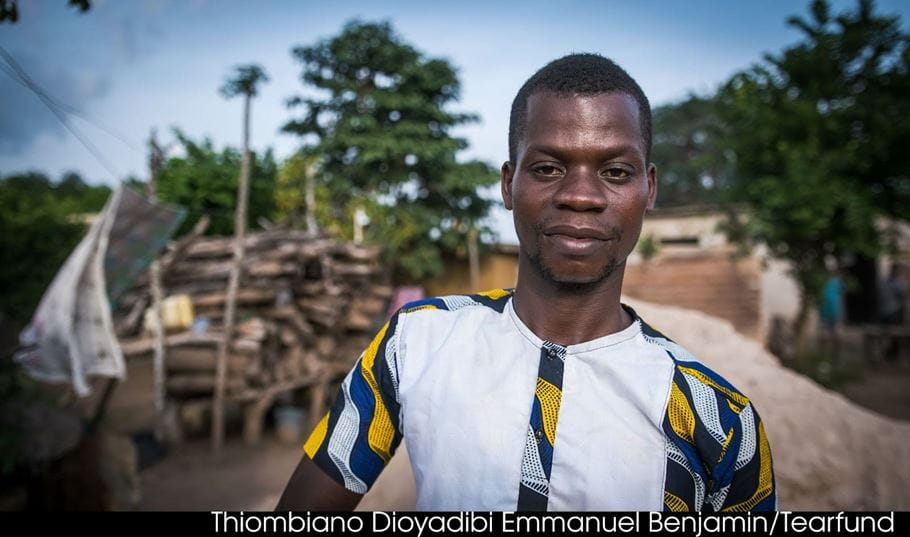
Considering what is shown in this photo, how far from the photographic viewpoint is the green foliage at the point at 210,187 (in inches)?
474

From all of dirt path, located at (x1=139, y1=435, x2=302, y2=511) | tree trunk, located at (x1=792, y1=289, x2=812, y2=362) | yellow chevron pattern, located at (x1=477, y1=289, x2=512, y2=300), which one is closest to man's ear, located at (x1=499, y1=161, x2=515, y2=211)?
yellow chevron pattern, located at (x1=477, y1=289, x2=512, y2=300)

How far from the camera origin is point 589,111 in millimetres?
1142

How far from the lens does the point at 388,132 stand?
9.83 meters

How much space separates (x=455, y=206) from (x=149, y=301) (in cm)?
613

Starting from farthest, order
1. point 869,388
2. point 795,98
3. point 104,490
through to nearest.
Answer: point 869,388 < point 795,98 < point 104,490

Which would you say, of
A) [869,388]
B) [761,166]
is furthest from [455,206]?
[869,388]

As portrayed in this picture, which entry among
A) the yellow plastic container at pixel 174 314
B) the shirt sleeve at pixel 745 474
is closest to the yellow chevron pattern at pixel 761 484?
the shirt sleeve at pixel 745 474

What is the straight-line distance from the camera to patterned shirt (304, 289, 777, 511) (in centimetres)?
109

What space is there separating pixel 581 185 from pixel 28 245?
12.3 meters

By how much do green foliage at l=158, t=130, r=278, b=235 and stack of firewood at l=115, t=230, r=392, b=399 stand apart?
15.7ft

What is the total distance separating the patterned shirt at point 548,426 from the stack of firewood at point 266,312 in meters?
5.52

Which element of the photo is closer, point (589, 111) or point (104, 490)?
point (589, 111)

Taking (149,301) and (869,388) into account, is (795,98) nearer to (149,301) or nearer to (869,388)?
(869,388)

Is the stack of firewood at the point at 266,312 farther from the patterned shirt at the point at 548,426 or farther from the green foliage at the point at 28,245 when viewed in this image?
the patterned shirt at the point at 548,426
